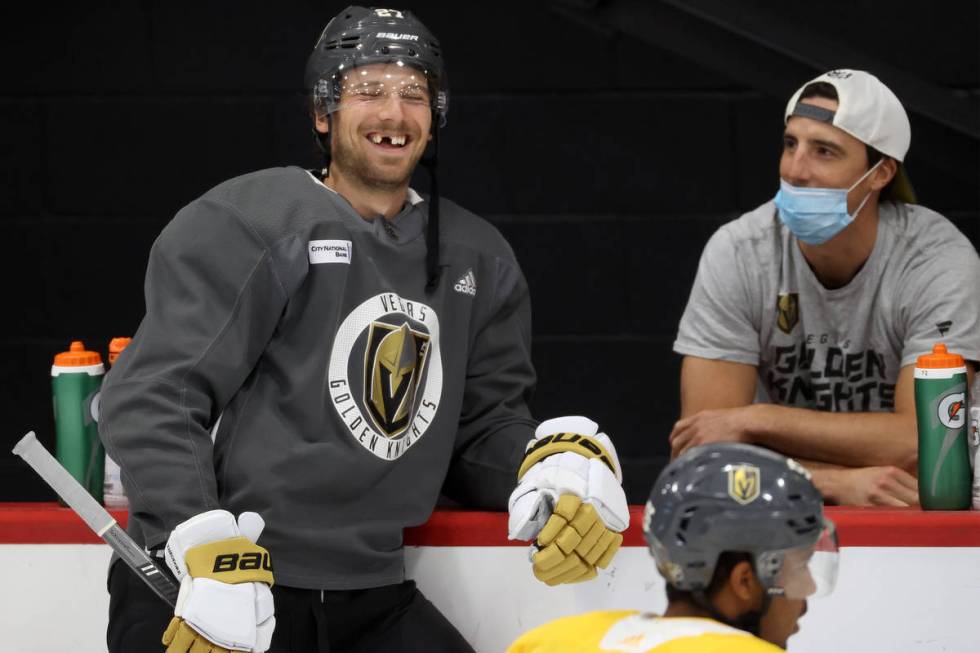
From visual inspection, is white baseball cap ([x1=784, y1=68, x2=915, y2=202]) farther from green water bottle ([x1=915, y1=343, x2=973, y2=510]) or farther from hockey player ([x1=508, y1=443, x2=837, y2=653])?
hockey player ([x1=508, y1=443, x2=837, y2=653])

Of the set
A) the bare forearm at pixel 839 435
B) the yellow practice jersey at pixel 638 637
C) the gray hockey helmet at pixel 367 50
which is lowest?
the bare forearm at pixel 839 435

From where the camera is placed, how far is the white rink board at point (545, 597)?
2.23 meters

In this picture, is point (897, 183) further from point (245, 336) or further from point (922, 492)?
point (245, 336)

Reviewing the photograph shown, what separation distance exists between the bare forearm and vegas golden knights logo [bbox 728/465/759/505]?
118 cm

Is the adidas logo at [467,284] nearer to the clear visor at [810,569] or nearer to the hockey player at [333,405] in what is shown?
the hockey player at [333,405]

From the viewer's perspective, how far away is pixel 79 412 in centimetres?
236

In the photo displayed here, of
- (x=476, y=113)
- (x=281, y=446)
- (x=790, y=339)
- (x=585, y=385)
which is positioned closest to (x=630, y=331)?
(x=585, y=385)

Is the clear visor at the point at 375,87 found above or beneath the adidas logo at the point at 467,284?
above

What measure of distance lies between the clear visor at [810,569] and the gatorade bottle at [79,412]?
1.21m

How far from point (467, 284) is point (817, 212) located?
73 cm

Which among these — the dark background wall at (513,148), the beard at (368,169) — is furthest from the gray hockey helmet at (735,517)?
the dark background wall at (513,148)

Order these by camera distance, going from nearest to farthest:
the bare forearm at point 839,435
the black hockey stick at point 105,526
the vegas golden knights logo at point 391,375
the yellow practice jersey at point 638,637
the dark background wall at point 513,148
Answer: the yellow practice jersey at point 638,637
the black hockey stick at point 105,526
the vegas golden knights logo at point 391,375
the bare forearm at point 839,435
the dark background wall at point 513,148

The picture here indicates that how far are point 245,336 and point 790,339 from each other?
3.62ft

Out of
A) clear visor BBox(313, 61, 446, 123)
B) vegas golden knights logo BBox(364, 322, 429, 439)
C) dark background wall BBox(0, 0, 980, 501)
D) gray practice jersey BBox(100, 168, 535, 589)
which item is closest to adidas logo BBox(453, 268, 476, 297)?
gray practice jersey BBox(100, 168, 535, 589)
